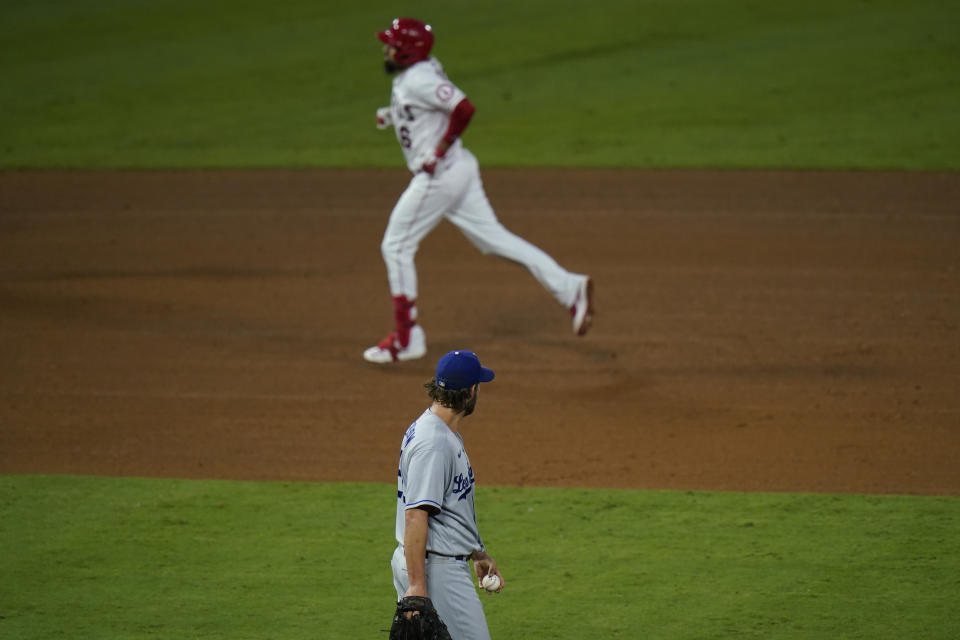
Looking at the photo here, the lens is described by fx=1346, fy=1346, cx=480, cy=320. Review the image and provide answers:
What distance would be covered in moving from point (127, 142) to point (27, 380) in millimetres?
7753

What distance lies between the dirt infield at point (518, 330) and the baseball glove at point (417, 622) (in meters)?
3.36

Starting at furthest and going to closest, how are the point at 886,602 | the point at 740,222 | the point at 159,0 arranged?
the point at 159,0 → the point at 740,222 → the point at 886,602

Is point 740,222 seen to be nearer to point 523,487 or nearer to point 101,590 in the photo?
point 523,487

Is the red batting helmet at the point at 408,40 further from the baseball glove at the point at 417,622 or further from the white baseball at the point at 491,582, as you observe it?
the baseball glove at the point at 417,622

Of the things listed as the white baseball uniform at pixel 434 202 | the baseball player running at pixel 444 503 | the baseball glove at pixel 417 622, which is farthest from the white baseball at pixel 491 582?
the white baseball uniform at pixel 434 202

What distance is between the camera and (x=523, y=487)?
7996 millimetres

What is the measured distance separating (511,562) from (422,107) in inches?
151

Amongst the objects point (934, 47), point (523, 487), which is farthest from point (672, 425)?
point (934, 47)

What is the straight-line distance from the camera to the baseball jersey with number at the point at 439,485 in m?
4.82

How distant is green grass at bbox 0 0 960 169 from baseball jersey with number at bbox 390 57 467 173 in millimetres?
6062

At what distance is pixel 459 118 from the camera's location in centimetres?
948

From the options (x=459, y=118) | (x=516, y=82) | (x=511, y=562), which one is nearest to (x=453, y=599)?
(x=511, y=562)

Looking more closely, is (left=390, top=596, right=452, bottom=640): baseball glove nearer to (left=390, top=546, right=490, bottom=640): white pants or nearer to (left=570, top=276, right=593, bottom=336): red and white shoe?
(left=390, top=546, right=490, bottom=640): white pants

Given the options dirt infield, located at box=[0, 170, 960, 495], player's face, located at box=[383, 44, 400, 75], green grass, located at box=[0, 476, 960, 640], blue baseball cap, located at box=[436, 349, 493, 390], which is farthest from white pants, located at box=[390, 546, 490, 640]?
player's face, located at box=[383, 44, 400, 75]
